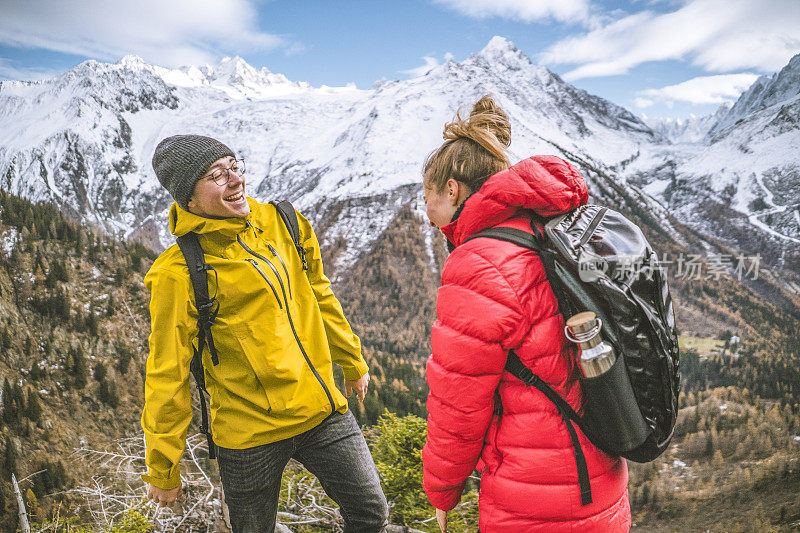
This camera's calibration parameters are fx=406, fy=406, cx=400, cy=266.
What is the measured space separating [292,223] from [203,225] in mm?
503

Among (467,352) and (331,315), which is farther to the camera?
(331,315)

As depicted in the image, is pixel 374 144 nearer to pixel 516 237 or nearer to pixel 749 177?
pixel 749 177

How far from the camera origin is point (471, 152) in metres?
1.55


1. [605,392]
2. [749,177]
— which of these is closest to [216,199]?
[605,392]

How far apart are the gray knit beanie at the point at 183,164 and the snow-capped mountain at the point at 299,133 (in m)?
55.3

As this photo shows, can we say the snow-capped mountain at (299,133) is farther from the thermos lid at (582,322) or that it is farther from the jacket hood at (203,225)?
the thermos lid at (582,322)

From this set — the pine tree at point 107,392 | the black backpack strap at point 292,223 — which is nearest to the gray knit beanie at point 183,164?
the black backpack strap at point 292,223

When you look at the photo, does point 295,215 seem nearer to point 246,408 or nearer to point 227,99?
point 246,408

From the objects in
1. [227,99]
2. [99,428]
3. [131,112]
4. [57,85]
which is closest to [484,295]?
[99,428]

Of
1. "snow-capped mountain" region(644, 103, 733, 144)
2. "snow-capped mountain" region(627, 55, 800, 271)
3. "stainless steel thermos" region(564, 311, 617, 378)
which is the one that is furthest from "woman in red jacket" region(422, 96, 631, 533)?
"snow-capped mountain" region(644, 103, 733, 144)

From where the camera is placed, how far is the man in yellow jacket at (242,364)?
1.83 m

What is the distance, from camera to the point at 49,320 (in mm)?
7547

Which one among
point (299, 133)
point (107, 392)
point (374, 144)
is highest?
point (299, 133)

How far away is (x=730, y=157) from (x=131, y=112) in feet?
503
